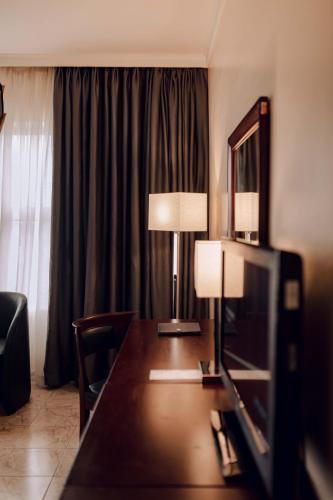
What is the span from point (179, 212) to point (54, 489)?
164 centimetres

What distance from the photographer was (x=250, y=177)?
5.47 feet

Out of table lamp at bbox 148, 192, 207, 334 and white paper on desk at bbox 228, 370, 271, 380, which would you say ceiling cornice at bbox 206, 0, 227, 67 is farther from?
white paper on desk at bbox 228, 370, 271, 380

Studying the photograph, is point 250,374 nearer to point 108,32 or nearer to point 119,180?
point 119,180

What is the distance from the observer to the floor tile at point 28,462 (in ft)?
7.20

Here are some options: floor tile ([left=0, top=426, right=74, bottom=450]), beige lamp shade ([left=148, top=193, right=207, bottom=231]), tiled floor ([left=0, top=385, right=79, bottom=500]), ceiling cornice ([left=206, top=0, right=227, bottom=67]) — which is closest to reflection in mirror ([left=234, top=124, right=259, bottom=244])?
beige lamp shade ([left=148, top=193, right=207, bottom=231])

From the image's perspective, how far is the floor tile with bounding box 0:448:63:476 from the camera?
7.20ft

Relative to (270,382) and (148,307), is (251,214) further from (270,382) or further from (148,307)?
(148,307)

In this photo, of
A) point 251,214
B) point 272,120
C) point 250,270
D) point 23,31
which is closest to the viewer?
point 250,270

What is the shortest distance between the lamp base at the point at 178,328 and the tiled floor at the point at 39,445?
79 cm

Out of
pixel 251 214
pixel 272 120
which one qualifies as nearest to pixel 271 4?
pixel 272 120

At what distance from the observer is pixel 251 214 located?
1661 mm

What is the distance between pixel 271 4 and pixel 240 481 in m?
1.42

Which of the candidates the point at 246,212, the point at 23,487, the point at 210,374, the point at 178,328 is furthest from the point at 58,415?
the point at 246,212

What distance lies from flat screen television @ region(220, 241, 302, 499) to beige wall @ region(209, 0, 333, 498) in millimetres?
151
